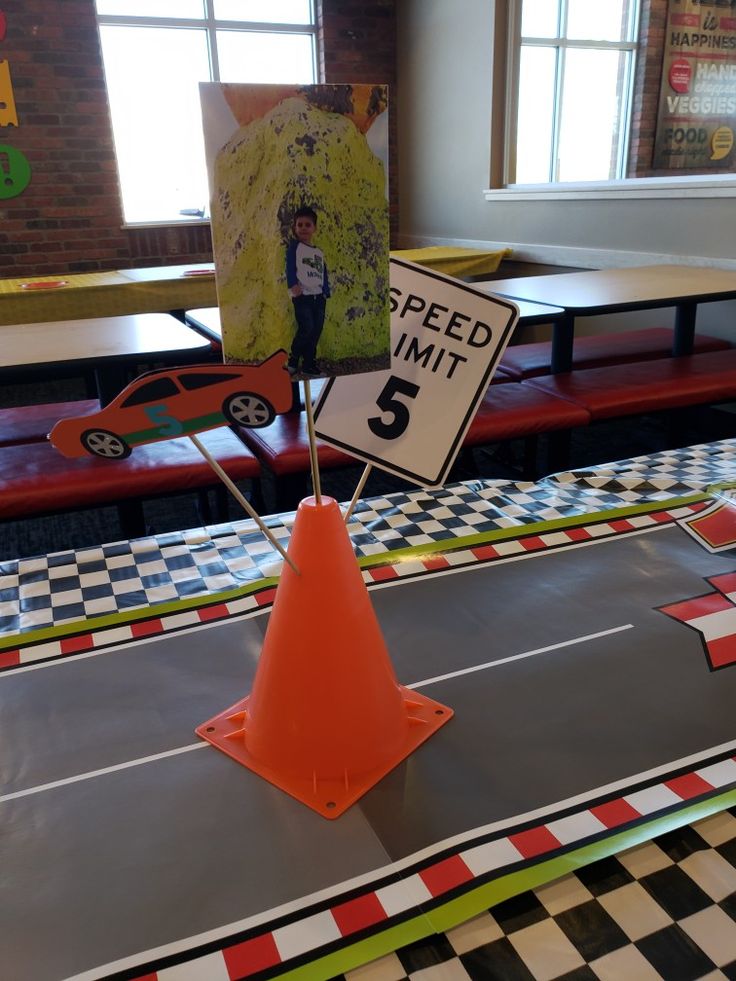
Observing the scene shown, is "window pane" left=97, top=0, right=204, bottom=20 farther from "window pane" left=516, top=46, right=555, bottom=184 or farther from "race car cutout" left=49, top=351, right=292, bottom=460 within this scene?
"race car cutout" left=49, top=351, right=292, bottom=460

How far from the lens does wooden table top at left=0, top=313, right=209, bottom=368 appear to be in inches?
75.1

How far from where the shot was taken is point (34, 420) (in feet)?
7.03

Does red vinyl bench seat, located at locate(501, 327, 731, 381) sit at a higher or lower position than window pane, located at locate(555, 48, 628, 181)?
lower

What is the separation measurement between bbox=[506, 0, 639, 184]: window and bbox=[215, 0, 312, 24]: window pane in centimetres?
172

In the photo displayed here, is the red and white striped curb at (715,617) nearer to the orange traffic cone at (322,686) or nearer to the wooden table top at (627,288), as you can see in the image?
the orange traffic cone at (322,686)

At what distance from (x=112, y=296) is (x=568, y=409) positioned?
2.30 m

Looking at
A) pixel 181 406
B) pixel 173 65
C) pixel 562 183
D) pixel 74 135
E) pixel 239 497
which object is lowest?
pixel 239 497

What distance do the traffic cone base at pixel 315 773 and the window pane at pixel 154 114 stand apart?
4993 mm

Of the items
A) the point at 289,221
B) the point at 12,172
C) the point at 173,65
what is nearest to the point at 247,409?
the point at 289,221

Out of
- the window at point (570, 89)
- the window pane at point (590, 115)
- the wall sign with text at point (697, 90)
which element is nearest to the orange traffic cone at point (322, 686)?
the window at point (570, 89)

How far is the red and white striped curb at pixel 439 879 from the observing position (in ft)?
1.63

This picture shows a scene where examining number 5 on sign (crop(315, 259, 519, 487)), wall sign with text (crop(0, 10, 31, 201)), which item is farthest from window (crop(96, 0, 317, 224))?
number 5 on sign (crop(315, 259, 519, 487))

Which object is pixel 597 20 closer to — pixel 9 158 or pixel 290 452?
pixel 9 158

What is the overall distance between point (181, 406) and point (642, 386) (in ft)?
6.69
